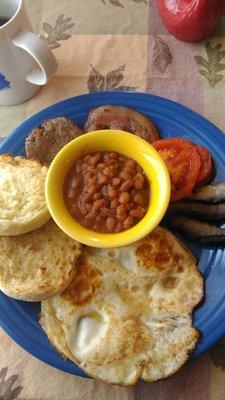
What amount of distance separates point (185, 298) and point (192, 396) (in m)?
0.33

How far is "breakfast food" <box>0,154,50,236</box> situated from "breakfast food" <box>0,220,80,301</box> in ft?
0.21

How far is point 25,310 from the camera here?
5.38 feet

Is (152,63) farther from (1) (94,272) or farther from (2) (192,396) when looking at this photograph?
(2) (192,396)

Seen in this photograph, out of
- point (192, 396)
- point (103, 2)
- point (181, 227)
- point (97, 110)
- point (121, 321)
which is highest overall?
point (103, 2)

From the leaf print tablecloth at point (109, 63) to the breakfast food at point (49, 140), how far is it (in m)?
0.27

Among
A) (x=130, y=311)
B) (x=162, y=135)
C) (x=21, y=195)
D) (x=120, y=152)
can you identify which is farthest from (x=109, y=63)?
(x=130, y=311)

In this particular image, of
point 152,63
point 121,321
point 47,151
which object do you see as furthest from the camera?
point 152,63

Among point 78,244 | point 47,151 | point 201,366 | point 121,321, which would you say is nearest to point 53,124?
point 47,151

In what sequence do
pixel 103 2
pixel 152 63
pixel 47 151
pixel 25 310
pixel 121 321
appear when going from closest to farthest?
pixel 121 321
pixel 25 310
pixel 47 151
pixel 152 63
pixel 103 2

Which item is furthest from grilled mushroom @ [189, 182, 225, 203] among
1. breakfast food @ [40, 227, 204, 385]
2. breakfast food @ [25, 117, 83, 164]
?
breakfast food @ [25, 117, 83, 164]

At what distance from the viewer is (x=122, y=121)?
181 cm

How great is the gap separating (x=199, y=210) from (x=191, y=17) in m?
0.83

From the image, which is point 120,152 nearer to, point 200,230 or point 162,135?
point 162,135

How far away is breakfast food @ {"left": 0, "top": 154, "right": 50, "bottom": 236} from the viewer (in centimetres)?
159
